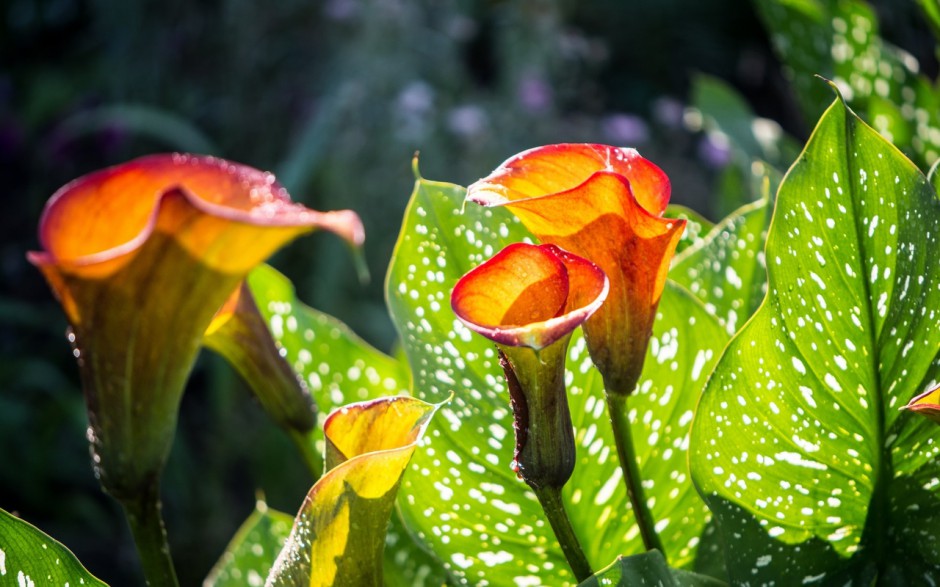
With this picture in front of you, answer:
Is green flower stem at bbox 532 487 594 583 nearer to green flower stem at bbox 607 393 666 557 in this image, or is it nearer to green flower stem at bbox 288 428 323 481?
green flower stem at bbox 607 393 666 557

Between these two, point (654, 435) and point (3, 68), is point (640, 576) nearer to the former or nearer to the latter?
point (654, 435)

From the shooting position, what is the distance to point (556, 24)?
264 centimetres

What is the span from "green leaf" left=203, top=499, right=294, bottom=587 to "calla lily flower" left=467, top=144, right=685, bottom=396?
0.22 meters

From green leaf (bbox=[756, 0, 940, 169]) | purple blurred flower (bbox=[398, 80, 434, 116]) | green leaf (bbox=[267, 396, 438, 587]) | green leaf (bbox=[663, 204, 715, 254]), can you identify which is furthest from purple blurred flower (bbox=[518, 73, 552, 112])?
green leaf (bbox=[267, 396, 438, 587])

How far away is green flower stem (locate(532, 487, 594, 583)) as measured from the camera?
1.08ft

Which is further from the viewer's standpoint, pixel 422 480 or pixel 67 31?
pixel 67 31

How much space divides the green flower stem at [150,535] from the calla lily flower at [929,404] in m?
0.25

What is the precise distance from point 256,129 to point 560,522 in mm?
2488

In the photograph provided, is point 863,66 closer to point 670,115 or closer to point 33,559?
point 33,559

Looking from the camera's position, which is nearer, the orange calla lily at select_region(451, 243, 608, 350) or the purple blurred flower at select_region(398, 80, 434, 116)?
the orange calla lily at select_region(451, 243, 608, 350)

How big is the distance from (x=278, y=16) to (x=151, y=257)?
267 cm

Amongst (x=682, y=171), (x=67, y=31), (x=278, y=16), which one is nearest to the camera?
(x=682, y=171)

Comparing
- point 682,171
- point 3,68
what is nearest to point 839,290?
point 682,171

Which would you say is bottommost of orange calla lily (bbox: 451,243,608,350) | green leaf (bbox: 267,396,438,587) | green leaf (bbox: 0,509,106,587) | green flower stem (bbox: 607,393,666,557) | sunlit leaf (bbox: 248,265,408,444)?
green leaf (bbox: 0,509,106,587)
